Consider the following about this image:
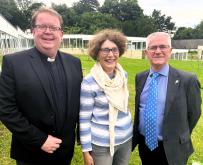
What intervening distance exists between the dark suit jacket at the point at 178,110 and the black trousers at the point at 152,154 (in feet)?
0.28

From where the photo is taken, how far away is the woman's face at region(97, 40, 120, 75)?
124 inches

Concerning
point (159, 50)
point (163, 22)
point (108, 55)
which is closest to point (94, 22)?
point (163, 22)

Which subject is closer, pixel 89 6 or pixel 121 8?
pixel 121 8

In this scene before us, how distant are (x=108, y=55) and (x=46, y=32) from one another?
27.5 inches

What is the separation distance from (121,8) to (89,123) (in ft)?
270

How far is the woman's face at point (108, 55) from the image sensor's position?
3162mm

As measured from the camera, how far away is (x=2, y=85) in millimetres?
2746

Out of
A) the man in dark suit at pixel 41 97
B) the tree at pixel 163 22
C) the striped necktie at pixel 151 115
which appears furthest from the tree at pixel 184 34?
the man in dark suit at pixel 41 97

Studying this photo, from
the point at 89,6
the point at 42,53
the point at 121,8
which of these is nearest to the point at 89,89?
the point at 42,53

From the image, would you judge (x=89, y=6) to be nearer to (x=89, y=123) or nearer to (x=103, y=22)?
(x=103, y=22)

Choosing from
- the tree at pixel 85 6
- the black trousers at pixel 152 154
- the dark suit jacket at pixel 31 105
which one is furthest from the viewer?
the tree at pixel 85 6

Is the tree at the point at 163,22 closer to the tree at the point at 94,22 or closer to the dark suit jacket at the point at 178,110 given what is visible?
the tree at the point at 94,22

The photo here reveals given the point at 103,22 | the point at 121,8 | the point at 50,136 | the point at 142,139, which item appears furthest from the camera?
the point at 121,8

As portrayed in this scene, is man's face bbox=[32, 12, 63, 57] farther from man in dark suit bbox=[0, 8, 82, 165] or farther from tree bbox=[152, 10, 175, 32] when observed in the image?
tree bbox=[152, 10, 175, 32]
